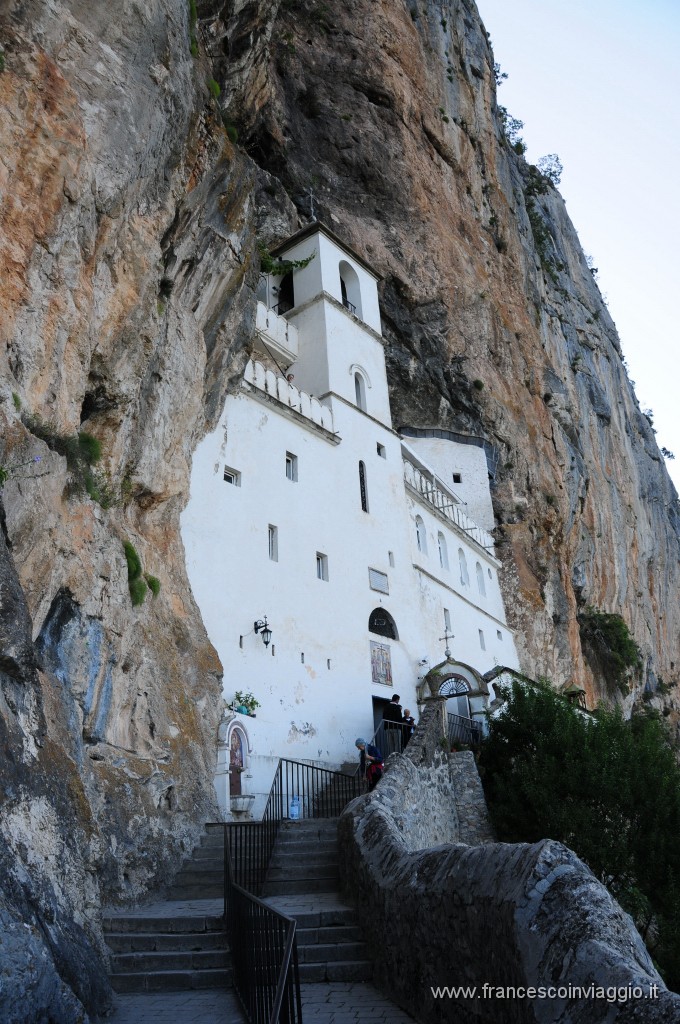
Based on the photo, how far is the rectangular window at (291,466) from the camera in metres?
19.2

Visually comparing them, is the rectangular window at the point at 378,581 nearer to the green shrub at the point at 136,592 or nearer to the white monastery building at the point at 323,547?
the white monastery building at the point at 323,547

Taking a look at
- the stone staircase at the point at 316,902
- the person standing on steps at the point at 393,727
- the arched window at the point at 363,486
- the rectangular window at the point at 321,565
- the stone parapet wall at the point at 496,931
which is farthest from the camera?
the arched window at the point at 363,486

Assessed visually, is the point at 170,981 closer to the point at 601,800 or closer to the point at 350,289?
the point at 601,800

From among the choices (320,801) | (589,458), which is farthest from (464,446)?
(320,801)

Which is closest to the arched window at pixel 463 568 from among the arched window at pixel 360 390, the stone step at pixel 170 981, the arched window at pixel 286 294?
the arched window at pixel 360 390

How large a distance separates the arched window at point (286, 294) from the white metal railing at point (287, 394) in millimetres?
5190

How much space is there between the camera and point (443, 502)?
27.8 m

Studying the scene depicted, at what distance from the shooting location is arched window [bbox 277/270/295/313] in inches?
1030

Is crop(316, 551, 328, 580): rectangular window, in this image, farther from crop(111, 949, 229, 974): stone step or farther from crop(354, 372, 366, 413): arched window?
crop(111, 949, 229, 974): stone step

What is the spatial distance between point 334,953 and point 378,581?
14030mm

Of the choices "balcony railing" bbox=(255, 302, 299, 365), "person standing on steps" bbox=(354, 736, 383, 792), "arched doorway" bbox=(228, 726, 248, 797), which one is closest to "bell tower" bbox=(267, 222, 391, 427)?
"balcony railing" bbox=(255, 302, 299, 365)

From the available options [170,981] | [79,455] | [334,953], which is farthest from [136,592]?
[334,953]

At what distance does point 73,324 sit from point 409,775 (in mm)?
8024

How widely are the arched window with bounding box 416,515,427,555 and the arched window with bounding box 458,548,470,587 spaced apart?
2.76 meters
